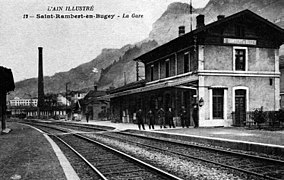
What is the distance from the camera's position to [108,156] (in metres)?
10.4

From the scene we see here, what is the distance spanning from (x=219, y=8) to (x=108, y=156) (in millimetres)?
87652

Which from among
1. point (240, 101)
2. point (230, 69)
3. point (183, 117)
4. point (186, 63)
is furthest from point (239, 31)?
point (183, 117)

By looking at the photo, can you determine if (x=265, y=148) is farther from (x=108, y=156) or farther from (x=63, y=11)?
(x=63, y=11)

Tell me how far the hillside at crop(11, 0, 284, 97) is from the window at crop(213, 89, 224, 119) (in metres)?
11.8

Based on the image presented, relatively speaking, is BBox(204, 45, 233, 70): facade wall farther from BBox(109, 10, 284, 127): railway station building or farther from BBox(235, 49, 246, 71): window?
BBox(235, 49, 246, 71): window

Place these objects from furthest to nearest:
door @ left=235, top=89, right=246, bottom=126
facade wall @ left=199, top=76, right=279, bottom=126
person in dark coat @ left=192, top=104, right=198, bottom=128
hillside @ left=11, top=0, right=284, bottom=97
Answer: hillside @ left=11, top=0, right=284, bottom=97, door @ left=235, top=89, right=246, bottom=126, facade wall @ left=199, top=76, right=279, bottom=126, person in dark coat @ left=192, top=104, right=198, bottom=128

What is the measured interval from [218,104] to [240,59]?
3448 millimetres

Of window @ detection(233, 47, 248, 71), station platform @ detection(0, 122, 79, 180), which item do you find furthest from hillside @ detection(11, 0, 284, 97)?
station platform @ detection(0, 122, 79, 180)

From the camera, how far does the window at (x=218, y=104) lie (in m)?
22.5

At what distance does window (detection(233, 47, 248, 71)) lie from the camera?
23.2 meters

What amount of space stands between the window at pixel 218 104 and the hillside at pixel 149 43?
38.7 ft

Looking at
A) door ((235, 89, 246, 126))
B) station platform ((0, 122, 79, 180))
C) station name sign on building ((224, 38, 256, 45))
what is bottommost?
station platform ((0, 122, 79, 180))

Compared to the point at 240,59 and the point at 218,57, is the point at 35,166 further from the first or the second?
the point at 240,59

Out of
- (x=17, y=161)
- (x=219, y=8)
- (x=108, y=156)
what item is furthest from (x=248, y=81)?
(x=219, y=8)
